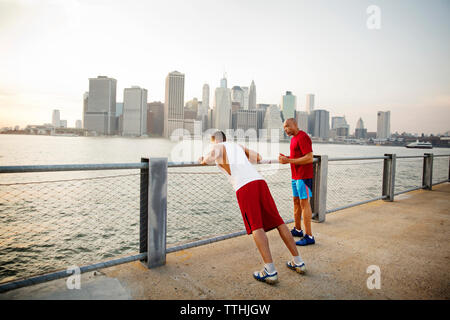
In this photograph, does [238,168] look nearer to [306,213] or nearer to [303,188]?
[303,188]

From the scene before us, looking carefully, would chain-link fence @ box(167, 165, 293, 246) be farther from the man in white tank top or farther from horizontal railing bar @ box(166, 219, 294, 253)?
the man in white tank top

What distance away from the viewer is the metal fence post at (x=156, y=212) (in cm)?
310

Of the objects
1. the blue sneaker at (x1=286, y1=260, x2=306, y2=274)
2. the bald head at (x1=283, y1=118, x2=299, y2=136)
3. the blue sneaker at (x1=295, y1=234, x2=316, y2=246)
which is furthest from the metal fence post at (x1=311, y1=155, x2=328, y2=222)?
the blue sneaker at (x1=286, y1=260, x2=306, y2=274)

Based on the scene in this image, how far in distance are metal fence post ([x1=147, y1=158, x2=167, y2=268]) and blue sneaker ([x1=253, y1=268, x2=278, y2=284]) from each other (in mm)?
1087

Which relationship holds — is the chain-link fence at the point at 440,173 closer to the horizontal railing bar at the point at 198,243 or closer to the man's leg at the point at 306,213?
the man's leg at the point at 306,213

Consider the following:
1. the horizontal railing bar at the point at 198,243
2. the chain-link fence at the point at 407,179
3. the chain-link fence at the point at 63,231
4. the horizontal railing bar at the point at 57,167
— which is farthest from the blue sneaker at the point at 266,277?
the chain-link fence at the point at 407,179

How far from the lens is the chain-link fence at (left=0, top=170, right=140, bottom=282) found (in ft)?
25.9

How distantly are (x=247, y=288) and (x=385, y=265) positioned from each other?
1802 millimetres

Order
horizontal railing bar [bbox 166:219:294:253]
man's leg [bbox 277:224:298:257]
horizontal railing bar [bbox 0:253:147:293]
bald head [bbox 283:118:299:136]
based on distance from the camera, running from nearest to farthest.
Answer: horizontal railing bar [bbox 0:253:147:293] < man's leg [bbox 277:224:298:257] < horizontal railing bar [bbox 166:219:294:253] < bald head [bbox 283:118:299:136]

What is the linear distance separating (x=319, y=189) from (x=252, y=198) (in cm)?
275

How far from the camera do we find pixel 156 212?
3133mm

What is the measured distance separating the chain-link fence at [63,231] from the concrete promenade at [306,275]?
8.00 feet

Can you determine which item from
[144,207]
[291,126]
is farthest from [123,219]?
[291,126]
